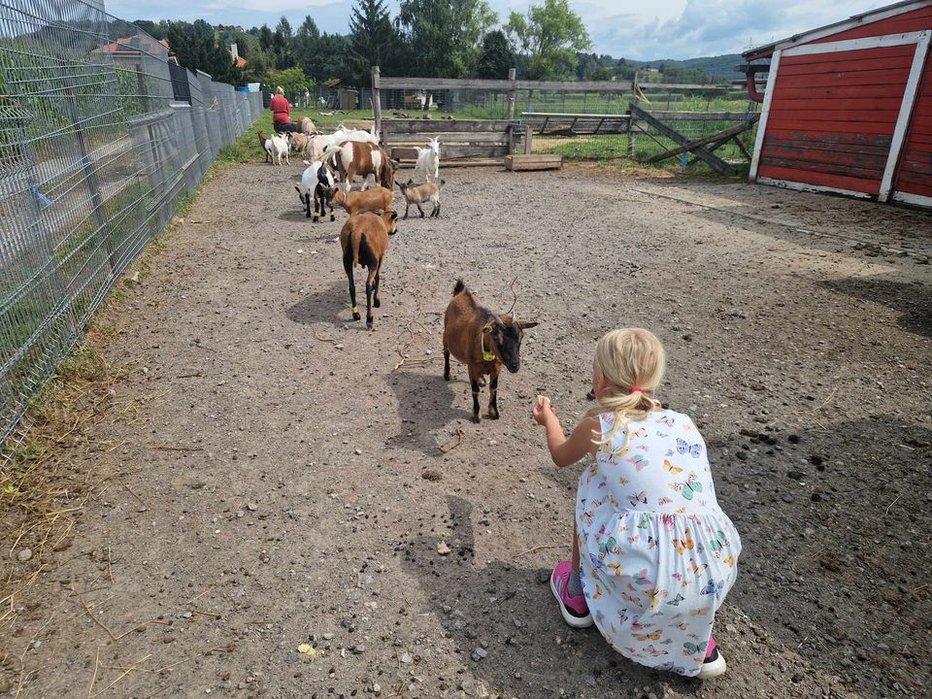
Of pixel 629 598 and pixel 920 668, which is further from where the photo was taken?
pixel 920 668

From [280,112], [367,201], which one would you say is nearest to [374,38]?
[280,112]

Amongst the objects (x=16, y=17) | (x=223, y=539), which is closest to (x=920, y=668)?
(x=223, y=539)

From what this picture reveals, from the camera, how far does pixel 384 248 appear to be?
6141 mm

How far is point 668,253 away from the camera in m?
8.34

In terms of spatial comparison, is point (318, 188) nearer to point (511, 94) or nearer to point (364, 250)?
point (364, 250)

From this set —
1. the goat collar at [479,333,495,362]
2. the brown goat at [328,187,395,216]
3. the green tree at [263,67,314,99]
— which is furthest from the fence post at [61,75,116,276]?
the green tree at [263,67,314,99]

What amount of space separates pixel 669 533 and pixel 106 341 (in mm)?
5140

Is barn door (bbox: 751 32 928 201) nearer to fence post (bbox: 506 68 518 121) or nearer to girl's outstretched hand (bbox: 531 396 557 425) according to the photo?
fence post (bbox: 506 68 518 121)

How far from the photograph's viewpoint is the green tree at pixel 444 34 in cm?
7054

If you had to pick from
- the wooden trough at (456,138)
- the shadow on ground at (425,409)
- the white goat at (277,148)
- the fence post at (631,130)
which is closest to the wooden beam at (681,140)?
the fence post at (631,130)

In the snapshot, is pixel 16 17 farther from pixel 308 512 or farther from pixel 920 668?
pixel 920 668

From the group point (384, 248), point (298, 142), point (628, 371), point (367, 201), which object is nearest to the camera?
point (628, 371)

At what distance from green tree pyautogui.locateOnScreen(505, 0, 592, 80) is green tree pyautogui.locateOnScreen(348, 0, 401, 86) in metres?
22.6

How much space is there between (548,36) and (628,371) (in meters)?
96.7
